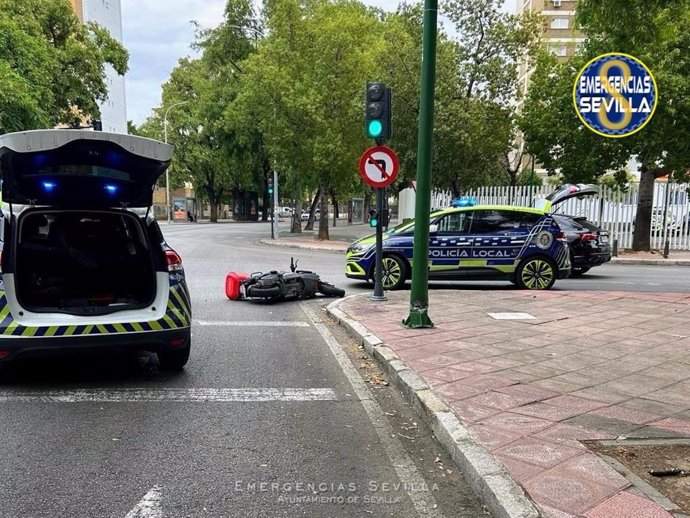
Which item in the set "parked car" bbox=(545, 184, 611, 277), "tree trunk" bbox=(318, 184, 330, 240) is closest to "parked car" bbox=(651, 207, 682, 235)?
"parked car" bbox=(545, 184, 611, 277)

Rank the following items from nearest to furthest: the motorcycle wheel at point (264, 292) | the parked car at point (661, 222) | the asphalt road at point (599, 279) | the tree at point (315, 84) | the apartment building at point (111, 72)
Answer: the motorcycle wheel at point (264, 292)
the asphalt road at point (599, 279)
the parked car at point (661, 222)
the tree at point (315, 84)
the apartment building at point (111, 72)

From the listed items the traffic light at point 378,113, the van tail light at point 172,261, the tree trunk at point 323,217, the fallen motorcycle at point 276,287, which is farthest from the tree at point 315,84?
the van tail light at point 172,261

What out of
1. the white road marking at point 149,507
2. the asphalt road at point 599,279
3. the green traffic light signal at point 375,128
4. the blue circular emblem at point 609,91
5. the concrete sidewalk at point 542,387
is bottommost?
the asphalt road at point 599,279

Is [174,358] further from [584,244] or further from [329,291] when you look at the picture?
[584,244]

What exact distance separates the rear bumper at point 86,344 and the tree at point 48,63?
15.3 meters

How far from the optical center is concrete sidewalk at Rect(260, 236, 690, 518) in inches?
123

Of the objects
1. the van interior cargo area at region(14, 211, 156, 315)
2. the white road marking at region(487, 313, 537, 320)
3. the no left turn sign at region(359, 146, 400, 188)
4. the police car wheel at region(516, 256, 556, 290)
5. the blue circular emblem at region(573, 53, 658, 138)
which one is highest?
the blue circular emblem at region(573, 53, 658, 138)

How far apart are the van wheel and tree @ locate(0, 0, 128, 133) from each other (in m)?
15.2

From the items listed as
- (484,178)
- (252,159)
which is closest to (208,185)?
(252,159)

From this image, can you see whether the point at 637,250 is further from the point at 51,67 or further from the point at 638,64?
the point at 51,67

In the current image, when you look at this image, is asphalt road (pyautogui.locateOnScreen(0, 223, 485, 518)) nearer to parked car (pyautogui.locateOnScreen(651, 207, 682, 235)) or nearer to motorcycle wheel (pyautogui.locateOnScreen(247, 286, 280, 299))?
motorcycle wheel (pyautogui.locateOnScreen(247, 286, 280, 299))

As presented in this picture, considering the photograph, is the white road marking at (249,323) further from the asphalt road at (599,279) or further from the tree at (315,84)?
the tree at (315,84)

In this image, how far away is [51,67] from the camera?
23.2 m

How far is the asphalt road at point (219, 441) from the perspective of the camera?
3.18m
